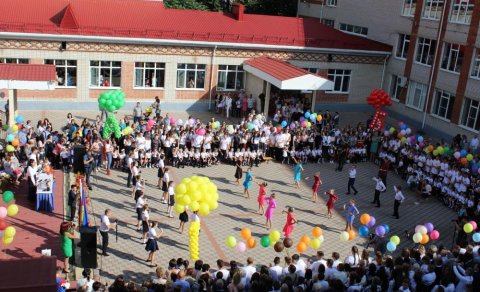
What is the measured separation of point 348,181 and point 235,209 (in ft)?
18.2

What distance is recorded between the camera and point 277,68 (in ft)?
92.7

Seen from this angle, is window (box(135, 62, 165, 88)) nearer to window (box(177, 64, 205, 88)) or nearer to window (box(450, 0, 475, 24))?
window (box(177, 64, 205, 88))

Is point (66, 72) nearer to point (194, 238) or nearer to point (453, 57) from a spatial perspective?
point (194, 238)

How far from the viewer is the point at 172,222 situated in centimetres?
1695

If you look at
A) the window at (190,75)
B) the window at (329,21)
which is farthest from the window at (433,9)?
the window at (190,75)

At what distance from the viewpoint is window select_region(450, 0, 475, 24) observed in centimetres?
2742

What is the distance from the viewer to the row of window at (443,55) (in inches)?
1077

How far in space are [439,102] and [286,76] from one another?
9.15 m

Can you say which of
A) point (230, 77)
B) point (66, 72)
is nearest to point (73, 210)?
point (66, 72)

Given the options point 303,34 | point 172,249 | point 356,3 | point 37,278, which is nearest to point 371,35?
point 356,3

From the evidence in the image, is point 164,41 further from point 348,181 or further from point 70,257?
point 70,257

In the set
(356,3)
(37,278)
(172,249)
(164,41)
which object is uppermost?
(356,3)

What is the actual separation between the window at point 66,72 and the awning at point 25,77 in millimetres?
5762

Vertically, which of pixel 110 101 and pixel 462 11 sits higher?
pixel 462 11
